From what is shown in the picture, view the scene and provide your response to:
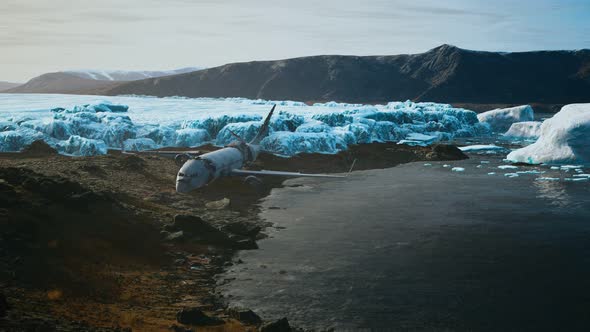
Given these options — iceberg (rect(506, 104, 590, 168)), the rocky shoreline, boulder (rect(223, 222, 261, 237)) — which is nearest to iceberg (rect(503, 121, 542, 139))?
iceberg (rect(506, 104, 590, 168))

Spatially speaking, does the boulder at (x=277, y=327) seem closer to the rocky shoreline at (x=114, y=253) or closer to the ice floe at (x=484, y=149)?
the rocky shoreline at (x=114, y=253)

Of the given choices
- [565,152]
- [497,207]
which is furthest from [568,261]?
[565,152]

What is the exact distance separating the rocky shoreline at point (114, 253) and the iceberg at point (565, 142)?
45441 millimetres

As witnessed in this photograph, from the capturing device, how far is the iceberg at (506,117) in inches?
5507

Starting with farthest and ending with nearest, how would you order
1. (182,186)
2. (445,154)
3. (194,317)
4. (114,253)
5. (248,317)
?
(445,154)
(182,186)
(114,253)
(248,317)
(194,317)

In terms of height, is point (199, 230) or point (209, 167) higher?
point (209, 167)

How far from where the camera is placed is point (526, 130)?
116m

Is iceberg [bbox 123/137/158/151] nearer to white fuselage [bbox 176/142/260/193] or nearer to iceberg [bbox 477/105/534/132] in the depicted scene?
white fuselage [bbox 176/142/260/193]

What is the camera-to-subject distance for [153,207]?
35.8 metres

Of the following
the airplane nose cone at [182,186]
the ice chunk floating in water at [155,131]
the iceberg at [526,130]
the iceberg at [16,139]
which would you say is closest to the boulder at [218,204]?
the airplane nose cone at [182,186]

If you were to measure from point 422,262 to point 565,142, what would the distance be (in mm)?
49103

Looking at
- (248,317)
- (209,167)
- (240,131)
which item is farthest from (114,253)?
(240,131)

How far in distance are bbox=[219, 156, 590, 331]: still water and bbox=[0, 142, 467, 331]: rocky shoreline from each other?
1.88 meters

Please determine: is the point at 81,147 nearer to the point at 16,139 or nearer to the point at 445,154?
the point at 16,139
